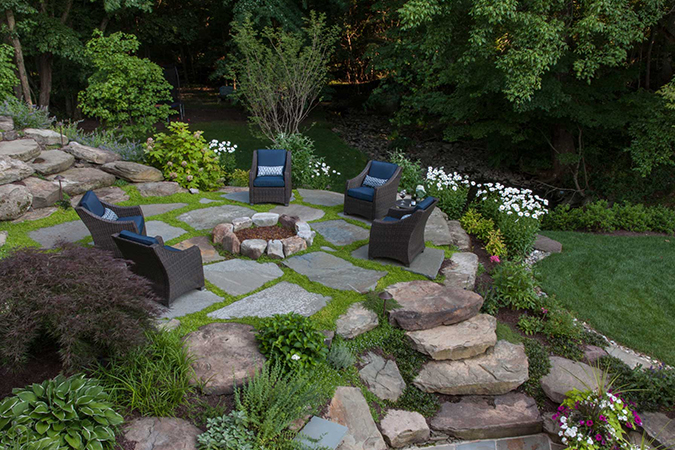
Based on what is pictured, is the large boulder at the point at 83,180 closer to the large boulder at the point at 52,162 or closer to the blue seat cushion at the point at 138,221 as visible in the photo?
the large boulder at the point at 52,162

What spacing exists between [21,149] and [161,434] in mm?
6086

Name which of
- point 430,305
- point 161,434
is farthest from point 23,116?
point 430,305

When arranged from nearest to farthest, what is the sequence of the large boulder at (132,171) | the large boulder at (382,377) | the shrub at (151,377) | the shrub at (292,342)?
the shrub at (151,377)
the shrub at (292,342)
the large boulder at (382,377)
the large boulder at (132,171)

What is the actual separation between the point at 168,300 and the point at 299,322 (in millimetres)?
1353

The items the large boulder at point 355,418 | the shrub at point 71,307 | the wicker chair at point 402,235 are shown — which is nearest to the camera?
the shrub at point 71,307

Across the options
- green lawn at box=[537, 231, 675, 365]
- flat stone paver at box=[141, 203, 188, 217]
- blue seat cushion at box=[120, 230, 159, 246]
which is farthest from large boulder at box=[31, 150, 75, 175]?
green lawn at box=[537, 231, 675, 365]

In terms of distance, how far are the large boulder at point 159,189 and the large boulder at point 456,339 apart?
16.3 ft

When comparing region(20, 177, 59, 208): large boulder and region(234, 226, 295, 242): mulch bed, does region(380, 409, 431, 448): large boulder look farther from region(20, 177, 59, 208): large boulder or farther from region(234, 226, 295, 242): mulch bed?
region(20, 177, 59, 208): large boulder

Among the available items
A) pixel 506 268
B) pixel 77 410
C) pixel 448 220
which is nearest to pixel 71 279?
pixel 77 410

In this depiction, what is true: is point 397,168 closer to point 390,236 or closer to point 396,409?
point 390,236

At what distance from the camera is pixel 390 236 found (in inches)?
211

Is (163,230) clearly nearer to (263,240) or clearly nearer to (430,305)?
(263,240)

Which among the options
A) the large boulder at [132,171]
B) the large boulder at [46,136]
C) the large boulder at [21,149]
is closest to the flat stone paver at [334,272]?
the large boulder at [132,171]

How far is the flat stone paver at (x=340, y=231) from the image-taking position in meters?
6.21
